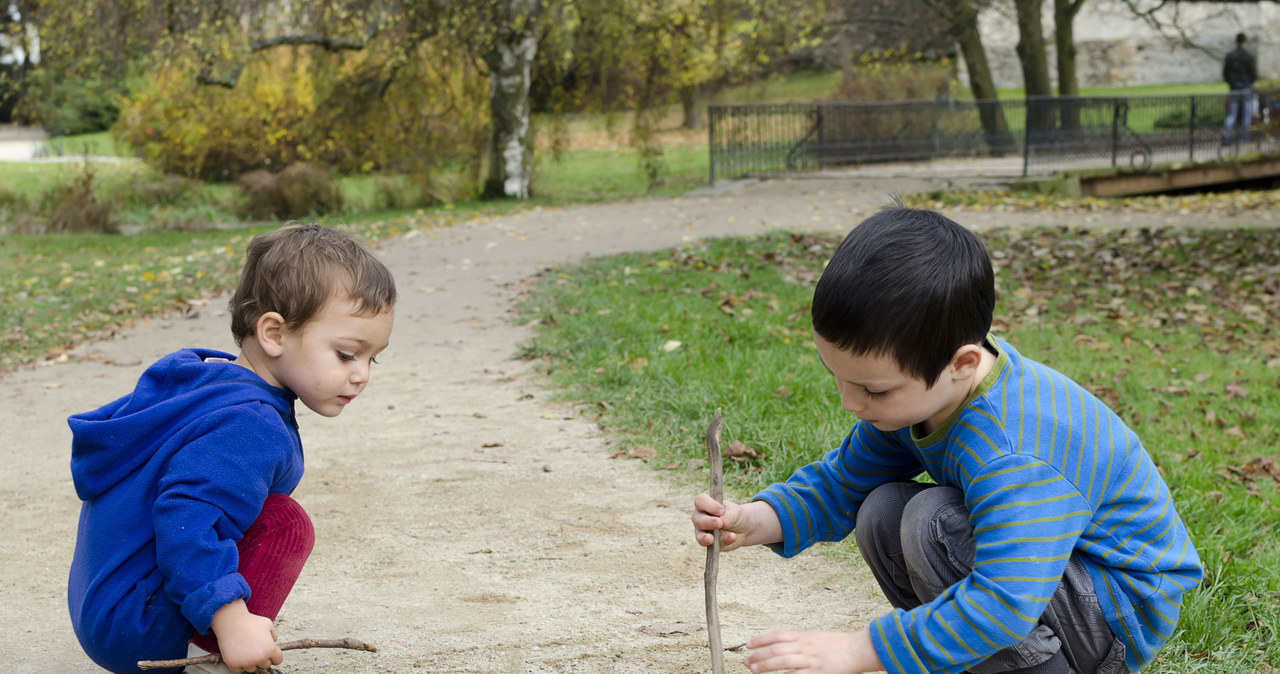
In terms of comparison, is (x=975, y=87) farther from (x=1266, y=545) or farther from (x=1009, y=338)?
(x=1266, y=545)

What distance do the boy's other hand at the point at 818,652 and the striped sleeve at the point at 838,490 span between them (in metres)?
0.47

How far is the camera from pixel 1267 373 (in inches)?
230

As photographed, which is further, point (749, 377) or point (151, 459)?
point (749, 377)

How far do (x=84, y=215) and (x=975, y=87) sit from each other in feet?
53.8

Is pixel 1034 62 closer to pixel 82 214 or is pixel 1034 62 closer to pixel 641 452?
pixel 82 214

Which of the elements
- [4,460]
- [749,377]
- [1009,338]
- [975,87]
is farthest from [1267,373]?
[975,87]

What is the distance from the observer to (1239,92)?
61.0 ft

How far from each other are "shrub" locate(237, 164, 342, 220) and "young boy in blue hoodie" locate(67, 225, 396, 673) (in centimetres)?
1340

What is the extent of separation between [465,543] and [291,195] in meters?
12.6

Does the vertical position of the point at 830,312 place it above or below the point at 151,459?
above

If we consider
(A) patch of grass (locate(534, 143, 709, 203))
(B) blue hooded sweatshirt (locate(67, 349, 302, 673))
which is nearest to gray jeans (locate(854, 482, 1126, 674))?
(B) blue hooded sweatshirt (locate(67, 349, 302, 673))

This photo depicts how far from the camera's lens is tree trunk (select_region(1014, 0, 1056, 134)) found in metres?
17.2

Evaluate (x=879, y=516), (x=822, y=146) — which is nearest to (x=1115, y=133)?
(x=822, y=146)

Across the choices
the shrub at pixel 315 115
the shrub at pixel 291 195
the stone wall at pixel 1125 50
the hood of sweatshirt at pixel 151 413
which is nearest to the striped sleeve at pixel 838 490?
the hood of sweatshirt at pixel 151 413
